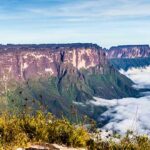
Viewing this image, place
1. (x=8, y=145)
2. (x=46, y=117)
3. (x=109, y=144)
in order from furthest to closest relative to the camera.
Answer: (x=46, y=117) < (x=109, y=144) < (x=8, y=145)

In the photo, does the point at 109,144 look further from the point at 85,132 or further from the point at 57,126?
the point at 57,126

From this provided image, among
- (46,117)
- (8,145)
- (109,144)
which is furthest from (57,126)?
(8,145)

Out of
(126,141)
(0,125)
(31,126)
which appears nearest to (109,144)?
(126,141)

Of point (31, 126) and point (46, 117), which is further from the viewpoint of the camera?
point (46, 117)

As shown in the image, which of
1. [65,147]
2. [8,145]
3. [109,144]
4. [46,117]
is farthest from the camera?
[46,117]

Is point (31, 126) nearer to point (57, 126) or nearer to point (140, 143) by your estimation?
point (57, 126)

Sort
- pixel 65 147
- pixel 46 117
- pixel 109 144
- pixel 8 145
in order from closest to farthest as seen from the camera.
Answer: pixel 8 145 < pixel 65 147 < pixel 109 144 < pixel 46 117
